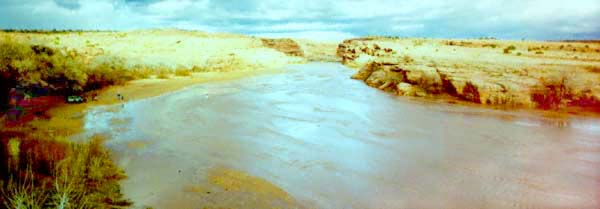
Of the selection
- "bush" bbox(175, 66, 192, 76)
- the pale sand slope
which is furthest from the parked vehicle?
"bush" bbox(175, 66, 192, 76)

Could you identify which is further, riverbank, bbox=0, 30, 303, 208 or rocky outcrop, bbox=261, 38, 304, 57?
rocky outcrop, bbox=261, 38, 304, 57

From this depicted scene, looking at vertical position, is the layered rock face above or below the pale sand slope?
below

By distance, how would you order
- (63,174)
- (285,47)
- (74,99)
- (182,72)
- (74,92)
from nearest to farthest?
(63,174), (74,99), (74,92), (182,72), (285,47)

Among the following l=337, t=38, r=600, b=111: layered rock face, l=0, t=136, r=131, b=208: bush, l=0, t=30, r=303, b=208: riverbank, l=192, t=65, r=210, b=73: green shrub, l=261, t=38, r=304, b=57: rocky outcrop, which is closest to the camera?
l=0, t=136, r=131, b=208: bush

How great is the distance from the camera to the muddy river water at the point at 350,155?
18.6ft

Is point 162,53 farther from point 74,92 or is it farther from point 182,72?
point 74,92

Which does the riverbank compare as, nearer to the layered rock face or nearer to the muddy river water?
the muddy river water

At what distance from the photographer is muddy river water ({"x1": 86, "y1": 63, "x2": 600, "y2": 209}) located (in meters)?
5.66

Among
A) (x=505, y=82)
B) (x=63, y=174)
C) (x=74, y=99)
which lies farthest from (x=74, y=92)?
(x=505, y=82)

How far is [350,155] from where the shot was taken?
7664mm

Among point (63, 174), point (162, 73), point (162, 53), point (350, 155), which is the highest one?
point (162, 53)

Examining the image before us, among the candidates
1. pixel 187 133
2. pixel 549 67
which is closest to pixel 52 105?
pixel 187 133

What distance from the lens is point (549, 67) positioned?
1338 cm

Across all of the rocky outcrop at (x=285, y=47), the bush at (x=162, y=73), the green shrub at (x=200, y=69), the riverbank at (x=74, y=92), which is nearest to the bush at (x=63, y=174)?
the riverbank at (x=74, y=92)
